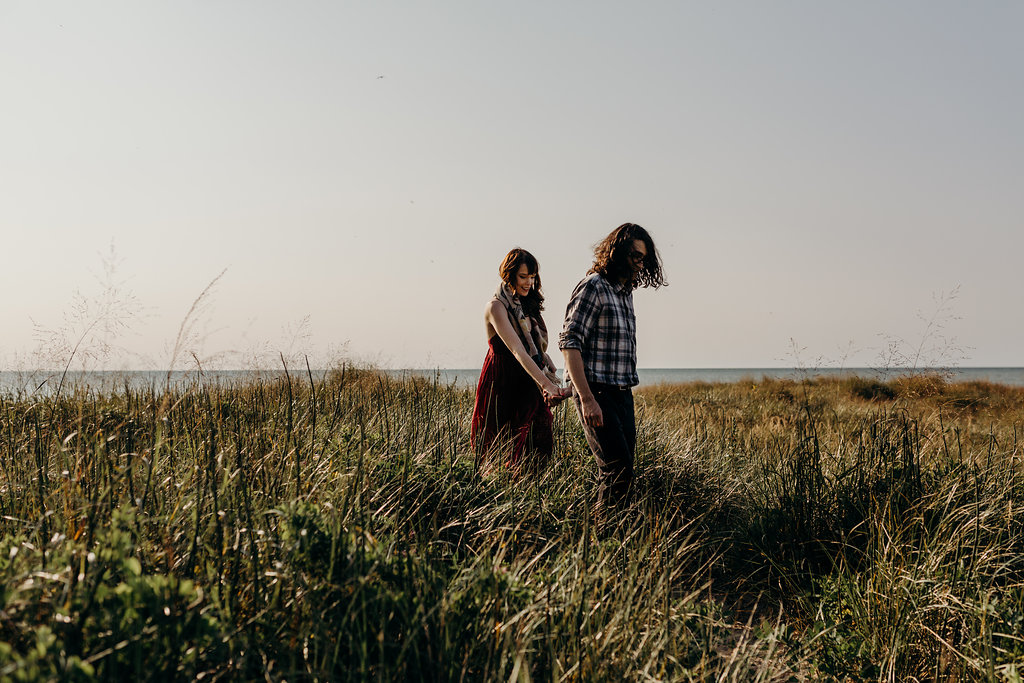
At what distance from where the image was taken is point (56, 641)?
56.9 inches

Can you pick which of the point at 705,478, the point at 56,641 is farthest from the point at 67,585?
the point at 705,478

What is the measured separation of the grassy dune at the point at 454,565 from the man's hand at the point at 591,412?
1.54 feet

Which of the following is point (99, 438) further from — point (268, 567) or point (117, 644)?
point (117, 644)

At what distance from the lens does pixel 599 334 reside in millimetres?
3873

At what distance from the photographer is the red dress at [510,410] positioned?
183 inches

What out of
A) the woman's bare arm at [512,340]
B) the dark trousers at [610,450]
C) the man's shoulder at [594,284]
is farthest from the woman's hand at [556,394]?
the man's shoulder at [594,284]

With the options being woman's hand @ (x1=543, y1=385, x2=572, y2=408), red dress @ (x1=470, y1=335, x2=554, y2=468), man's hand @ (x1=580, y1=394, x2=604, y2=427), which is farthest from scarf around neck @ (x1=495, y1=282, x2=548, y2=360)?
man's hand @ (x1=580, y1=394, x2=604, y2=427)

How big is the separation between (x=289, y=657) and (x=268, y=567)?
Result: 0.33m

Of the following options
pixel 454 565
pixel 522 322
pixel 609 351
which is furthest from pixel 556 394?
pixel 454 565

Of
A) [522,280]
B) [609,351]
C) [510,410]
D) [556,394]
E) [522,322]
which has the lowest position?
[510,410]

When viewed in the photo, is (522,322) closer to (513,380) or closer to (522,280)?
(522,280)

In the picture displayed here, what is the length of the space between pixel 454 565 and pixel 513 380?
2.39m

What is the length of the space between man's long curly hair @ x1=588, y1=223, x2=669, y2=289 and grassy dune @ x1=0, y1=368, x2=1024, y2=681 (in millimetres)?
1299

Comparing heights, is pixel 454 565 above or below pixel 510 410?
below
